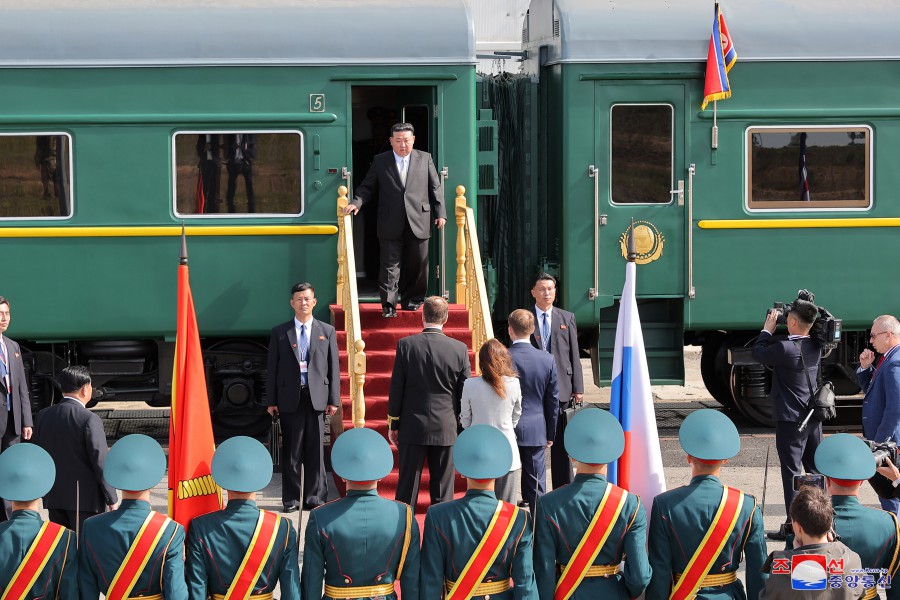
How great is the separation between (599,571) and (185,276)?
9.00 feet

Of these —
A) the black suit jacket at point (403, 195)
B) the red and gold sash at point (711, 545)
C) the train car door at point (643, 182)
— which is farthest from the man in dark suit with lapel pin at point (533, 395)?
Answer: the train car door at point (643, 182)

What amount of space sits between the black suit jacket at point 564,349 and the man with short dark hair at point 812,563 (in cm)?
440

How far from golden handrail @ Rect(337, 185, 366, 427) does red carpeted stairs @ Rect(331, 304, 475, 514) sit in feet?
0.32

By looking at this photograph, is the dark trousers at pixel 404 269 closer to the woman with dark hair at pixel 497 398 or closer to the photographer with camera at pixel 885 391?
the woman with dark hair at pixel 497 398

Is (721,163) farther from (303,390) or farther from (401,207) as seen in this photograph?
(303,390)

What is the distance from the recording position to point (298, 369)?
943 centimetres

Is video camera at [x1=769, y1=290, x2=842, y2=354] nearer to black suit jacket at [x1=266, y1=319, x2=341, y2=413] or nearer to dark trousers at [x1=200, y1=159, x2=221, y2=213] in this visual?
black suit jacket at [x1=266, y1=319, x2=341, y2=413]

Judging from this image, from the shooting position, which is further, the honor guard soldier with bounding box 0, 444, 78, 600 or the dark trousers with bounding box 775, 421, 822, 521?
the dark trousers with bounding box 775, 421, 822, 521

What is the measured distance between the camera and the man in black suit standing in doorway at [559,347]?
930cm

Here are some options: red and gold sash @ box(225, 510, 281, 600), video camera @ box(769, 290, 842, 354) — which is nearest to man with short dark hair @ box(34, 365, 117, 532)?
red and gold sash @ box(225, 510, 281, 600)

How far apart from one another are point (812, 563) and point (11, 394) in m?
5.70

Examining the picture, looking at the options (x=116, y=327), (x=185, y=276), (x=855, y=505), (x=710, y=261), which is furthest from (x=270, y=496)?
(x=855, y=505)

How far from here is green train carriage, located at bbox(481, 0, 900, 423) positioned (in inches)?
443

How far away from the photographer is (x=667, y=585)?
5.62 metres
